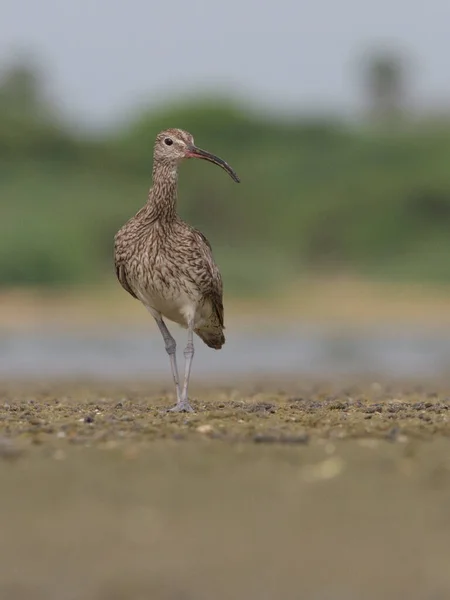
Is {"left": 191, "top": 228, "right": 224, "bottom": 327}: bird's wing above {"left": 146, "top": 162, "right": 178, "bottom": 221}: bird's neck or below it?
below

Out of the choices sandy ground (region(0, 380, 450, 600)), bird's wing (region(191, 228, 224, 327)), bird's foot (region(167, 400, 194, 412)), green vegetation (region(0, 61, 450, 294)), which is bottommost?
sandy ground (region(0, 380, 450, 600))

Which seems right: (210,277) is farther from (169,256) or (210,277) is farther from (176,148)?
(176,148)

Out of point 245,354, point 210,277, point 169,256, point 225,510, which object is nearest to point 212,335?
point 210,277

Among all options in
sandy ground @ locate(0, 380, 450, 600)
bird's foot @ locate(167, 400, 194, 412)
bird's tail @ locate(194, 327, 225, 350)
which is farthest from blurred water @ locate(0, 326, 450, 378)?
sandy ground @ locate(0, 380, 450, 600)

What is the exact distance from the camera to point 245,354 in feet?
86.3

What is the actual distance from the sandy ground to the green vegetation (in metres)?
31.1

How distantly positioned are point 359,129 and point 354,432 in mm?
48309

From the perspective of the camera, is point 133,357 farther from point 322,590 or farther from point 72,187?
point 72,187

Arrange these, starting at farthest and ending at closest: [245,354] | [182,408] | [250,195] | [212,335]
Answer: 1. [250,195]
2. [245,354]
3. [212,335]
4. [182,408]

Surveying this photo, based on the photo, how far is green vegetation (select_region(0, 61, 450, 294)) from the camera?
44.0 m

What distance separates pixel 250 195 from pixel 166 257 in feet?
131

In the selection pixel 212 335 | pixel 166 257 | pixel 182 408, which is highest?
pixel 166 257

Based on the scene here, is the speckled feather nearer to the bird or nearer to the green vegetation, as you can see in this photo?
the bird

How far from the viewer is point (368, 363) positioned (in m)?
23.7
